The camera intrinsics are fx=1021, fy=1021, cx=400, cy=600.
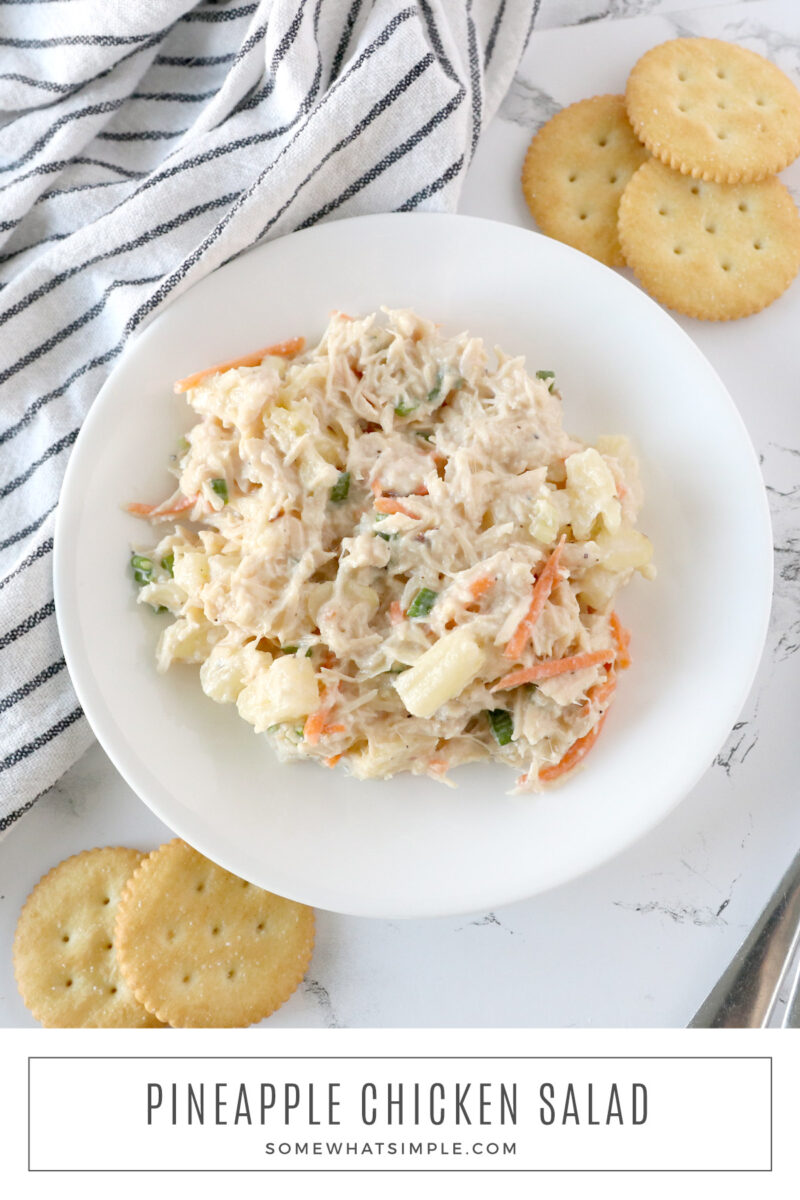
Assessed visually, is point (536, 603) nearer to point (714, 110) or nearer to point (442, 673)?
point (442, 673)

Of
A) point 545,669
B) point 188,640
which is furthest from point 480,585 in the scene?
point 188,640

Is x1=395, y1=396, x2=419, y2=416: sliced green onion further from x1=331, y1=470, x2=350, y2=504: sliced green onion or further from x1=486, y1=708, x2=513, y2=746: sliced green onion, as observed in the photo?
x1=486, y1=708, x2=513, y2=746: sliced green onion

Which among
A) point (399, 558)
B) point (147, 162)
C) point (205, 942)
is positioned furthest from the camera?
point (147, 162)

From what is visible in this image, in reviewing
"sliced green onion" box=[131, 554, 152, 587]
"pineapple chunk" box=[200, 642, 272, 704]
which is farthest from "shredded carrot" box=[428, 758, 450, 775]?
"sliced green onion" box=[131, 554, 152, 587]

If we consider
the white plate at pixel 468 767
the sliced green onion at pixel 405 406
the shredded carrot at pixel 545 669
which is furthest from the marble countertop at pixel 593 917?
the sliced green onion at pixel 405 406

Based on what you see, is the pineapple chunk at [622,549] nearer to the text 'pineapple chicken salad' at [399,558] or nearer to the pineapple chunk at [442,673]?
the text 'pineapple chicken salad' at [399,558]

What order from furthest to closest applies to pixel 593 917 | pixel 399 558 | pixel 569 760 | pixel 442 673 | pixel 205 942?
pixel 593 917, pixel 205 942, pixel 569 760, pixel 399 558, pixel 442 673
